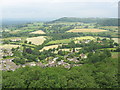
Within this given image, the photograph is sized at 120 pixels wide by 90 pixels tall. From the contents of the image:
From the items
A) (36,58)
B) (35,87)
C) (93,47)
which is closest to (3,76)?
(35,87)

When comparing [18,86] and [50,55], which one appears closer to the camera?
[18,86]

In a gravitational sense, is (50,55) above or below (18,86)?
below

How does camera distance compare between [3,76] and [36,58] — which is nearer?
[3,76]

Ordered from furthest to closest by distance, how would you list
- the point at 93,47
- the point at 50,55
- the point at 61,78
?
1. the point at 93,47
2. the point at 50,55
3. the point at 61,78

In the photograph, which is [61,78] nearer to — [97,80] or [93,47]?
[97,80]

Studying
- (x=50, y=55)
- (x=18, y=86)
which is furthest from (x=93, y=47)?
(x=18, y=86)

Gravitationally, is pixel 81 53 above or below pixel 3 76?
below

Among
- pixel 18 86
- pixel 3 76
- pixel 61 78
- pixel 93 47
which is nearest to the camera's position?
pixel 18 86

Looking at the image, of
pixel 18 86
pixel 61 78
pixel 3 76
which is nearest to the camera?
pixel 18 86

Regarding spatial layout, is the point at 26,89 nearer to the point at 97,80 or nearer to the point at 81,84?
the point at 81,84

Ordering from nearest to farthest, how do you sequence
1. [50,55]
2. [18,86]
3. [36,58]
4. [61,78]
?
[18,86] → [61,78] → [36,58] → [50,55]
